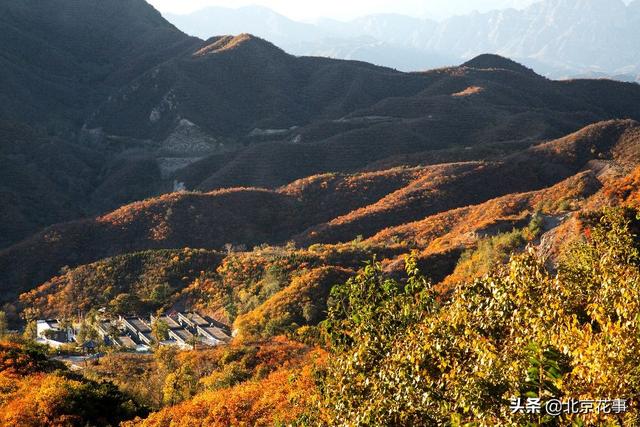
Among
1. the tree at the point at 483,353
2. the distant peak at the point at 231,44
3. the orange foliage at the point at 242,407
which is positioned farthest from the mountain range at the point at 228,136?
the tree at the point at 483,353

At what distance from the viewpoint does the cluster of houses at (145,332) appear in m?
37.3

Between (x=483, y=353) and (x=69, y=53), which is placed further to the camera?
(x=69, y=53)

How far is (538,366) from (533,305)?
5.68ft

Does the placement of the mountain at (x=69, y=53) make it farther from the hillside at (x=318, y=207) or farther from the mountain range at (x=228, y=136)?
the hillside at (x=318, y=207)

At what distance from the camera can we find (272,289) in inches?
1657

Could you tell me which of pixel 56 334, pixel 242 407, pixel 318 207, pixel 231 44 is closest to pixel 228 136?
pixel 231 44

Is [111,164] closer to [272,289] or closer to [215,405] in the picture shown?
[272,289]

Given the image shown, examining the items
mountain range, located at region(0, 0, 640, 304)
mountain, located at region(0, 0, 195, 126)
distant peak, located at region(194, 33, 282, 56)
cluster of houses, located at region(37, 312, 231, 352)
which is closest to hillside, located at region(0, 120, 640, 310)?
mountain range, located at region(0, 0, 640, 304)

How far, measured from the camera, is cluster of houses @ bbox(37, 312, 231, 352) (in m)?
37.3

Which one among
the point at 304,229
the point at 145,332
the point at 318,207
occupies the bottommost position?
the point at 145,332

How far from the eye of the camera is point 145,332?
4066cm

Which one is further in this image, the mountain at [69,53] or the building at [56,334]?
the mountain at [69,53]

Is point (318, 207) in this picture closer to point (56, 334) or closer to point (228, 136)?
point (56, 334)

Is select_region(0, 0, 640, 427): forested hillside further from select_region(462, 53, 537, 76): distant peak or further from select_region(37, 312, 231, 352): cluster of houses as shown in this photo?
select_region(462, 53, 537, 76): distant peak
